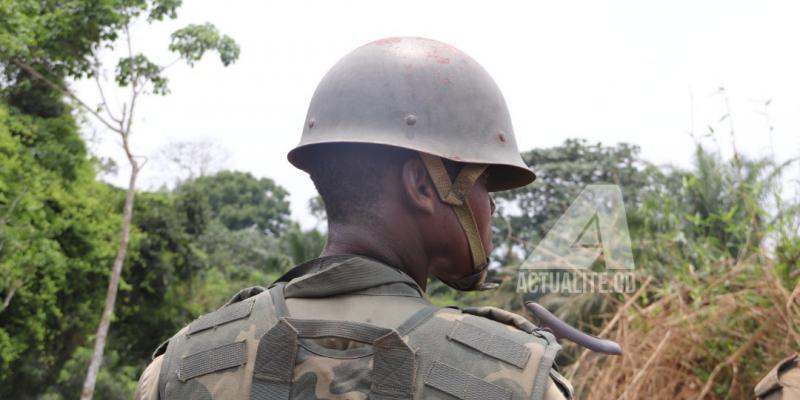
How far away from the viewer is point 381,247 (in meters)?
1.75

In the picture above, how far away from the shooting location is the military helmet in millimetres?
1815

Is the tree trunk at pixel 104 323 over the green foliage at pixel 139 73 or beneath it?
beneath

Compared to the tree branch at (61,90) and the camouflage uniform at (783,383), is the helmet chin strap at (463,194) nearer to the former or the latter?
the camouflage uniform at (783,383)

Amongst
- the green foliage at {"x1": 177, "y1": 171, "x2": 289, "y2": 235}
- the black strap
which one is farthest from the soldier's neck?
the green foliage at {"x1": 177, "y1": 171, "x2": 289, "y2": 235}

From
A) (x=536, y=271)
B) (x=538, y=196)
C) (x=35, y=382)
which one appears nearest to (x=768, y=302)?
(x=536, y=271)

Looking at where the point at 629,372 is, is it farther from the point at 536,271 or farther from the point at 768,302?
the point at 536,271

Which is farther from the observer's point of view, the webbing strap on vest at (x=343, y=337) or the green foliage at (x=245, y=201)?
the green foliage at (x=245, y=201)

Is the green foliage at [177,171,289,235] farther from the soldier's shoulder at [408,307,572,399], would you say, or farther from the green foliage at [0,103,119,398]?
the soldier's shoulder at [408,307,572,399]

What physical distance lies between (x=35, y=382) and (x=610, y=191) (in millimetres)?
15696

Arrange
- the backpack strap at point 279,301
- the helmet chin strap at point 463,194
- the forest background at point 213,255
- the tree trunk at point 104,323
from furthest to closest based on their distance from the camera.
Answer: the tree trunk at point 104,323
the forest background at point 213,255
the helmet chin strap at point 463,194
the backpack strap at point 279,301

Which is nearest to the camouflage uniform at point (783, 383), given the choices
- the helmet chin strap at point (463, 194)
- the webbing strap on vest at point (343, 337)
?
the helmet chin strap at point (463, 194)

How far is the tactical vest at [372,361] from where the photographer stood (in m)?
1.51

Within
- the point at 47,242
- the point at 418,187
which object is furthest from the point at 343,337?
the point at 47,242

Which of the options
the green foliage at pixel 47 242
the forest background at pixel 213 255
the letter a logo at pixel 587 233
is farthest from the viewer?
the green foliage at pixel 47 242
